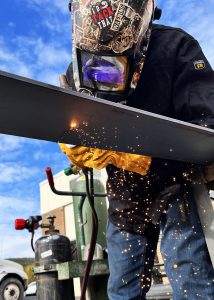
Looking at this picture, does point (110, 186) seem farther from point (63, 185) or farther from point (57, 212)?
point (57, 212)

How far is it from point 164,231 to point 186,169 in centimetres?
30

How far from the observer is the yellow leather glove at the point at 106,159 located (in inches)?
61.0

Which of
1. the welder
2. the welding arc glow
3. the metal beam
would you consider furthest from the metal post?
the welding arc glow

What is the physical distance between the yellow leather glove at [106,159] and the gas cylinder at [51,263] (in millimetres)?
1354

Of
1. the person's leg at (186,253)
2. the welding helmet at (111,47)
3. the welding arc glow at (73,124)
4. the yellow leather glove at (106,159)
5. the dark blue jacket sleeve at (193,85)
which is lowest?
the person's leg at (186,253)

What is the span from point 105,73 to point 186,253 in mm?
881

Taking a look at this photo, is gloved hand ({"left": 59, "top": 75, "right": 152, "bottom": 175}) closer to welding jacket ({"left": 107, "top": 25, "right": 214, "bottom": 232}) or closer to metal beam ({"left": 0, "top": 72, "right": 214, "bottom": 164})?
welding jacket ({"left": 107, "top": 25, "right": 214, "bottom": 232})

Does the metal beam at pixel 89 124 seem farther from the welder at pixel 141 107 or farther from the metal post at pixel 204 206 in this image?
the welder at pixel 141 107

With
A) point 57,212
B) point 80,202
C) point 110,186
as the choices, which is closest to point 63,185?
point 57,212

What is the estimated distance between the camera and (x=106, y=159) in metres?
1.61

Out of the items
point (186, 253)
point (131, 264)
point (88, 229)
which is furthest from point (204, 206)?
point (88, 229)

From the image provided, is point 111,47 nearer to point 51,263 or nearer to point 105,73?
point 105,73

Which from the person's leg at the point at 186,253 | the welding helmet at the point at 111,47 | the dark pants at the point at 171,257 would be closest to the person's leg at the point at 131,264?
the dark pants at the point at 171,257

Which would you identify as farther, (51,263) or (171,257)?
(51,263)
